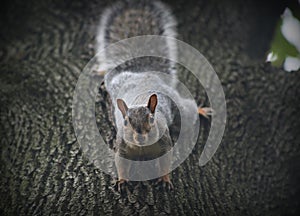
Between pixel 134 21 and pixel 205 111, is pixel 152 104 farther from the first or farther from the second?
pixel 134 21

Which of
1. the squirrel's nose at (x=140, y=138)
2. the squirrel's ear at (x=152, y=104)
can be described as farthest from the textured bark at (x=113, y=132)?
the squirrel's ear at (x=152, y=104)

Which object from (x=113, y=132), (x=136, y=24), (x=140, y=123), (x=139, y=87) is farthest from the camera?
(x=136, y=24)

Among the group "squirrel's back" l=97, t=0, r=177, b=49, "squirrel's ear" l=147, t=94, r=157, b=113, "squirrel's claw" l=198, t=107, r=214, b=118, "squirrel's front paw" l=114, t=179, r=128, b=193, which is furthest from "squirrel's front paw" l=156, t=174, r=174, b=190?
"squirrel's back" l=97, t=0, r=177, b=49

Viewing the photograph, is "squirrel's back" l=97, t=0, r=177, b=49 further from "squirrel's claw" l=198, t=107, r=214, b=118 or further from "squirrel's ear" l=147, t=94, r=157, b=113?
"squirrel's ear" l=147, t=94, r=157, b=113

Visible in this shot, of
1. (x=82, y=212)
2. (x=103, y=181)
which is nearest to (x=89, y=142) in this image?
A: (x=103, y=181)

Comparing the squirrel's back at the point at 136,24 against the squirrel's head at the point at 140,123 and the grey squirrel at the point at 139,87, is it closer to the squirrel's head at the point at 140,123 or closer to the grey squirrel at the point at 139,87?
the grey squirrel at the point at 139,87

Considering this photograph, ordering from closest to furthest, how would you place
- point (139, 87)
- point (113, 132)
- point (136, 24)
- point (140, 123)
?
point (140, 123)
point (113, 132)
point (139, 87)
point (136, 24)

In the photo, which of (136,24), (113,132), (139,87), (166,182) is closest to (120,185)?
(166,182)
